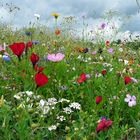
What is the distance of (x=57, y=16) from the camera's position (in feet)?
18.8

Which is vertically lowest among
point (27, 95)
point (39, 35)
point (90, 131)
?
point (90, 131)

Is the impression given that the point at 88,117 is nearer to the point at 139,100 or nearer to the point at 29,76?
the point at 139,100

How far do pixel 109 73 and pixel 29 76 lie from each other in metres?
0.97

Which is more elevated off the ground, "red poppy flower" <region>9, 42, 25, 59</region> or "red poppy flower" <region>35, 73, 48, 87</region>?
"red poppy flower" <region>9, 42, 25, 59</region>

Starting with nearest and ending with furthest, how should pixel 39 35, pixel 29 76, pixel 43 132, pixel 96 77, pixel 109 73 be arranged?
pixel 43 132 → pixel 29 76 → pixel 96 77 → pixel 109 73 → pixel 39 35

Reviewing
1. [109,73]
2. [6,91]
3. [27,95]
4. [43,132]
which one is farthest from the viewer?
[109,73]

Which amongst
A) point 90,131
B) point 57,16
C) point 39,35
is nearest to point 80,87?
point 90,131

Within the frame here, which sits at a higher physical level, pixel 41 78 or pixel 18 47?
pixel 18 47

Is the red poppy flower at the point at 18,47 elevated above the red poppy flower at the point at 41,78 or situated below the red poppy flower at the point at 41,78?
above

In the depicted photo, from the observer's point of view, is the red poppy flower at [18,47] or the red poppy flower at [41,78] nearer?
Answer: the red poppy flower at [41,78]

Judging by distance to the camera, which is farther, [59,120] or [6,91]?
[6,91]

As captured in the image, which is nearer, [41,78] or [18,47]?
[41,78]

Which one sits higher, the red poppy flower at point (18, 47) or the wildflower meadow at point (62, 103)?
the red poppy flower at point (18, 47)

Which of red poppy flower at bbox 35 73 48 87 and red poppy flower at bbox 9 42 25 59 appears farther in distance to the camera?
red poppy flower at bbox 9 42 25 59
